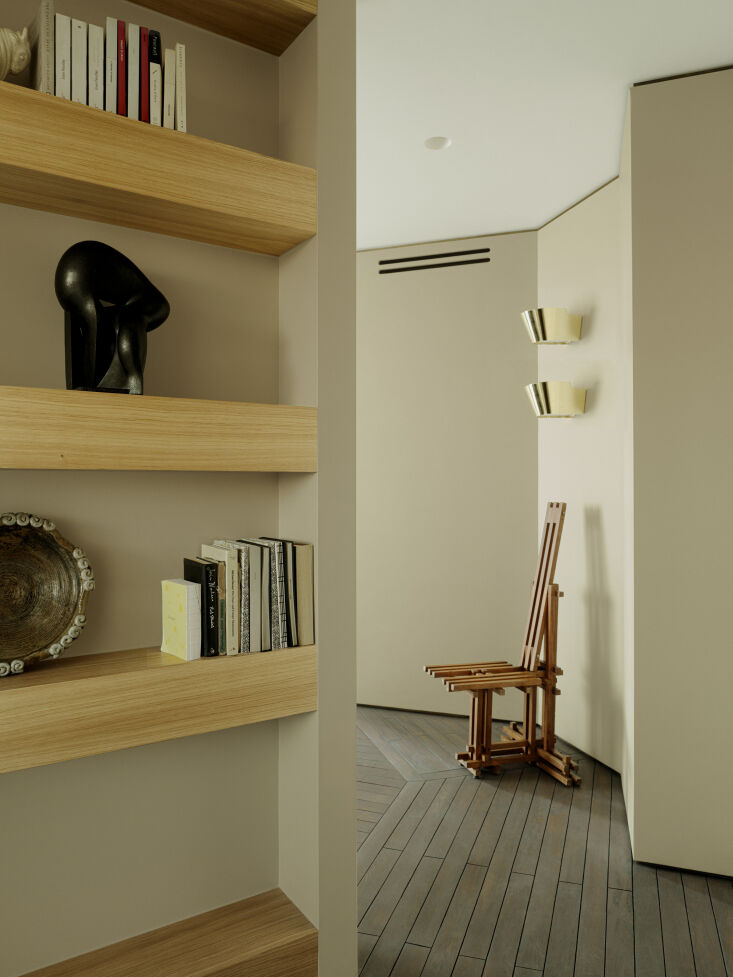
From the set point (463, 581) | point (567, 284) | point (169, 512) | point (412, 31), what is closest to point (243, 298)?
point (169, 512)

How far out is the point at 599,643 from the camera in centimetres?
353

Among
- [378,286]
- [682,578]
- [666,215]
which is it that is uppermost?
[378,286]

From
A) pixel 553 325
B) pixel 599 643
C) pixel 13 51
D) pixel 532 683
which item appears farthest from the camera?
pixel 553 325

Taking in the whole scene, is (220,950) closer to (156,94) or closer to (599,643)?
(156,94)

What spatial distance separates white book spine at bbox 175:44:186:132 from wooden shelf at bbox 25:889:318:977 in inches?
73.8

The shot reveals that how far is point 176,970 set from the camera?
1.61 meters

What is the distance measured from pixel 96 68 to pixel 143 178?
0.78 ft

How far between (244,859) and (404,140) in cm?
281

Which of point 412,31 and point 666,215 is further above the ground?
point 412,31

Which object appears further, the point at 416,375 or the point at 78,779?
the point at 416,375

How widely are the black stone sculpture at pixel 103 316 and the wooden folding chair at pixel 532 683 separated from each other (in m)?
2.24

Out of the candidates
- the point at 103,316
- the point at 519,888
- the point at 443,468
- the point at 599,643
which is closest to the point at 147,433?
the point at 103,316

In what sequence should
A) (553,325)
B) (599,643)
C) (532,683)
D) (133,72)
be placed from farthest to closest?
1. (553,325)
2. (599,643)
3. (532,683)
4. (133,72)

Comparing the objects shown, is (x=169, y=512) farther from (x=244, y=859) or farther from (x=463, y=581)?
(x=463, y=581)
